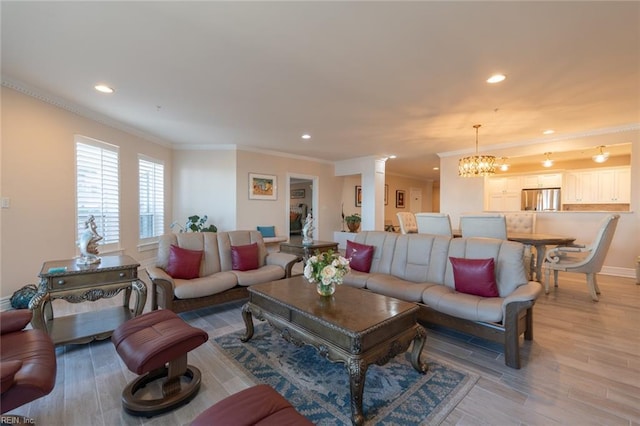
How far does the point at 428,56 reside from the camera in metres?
2.64

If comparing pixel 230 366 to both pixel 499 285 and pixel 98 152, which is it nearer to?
pixel 499 285

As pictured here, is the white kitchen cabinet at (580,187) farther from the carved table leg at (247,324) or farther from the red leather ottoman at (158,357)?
the red leather ottoman at (158,357)

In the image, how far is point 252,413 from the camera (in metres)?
1.23

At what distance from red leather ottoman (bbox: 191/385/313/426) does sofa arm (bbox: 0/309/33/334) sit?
156 cm

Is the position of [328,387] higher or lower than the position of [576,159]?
lower

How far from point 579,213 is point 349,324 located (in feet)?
20.3

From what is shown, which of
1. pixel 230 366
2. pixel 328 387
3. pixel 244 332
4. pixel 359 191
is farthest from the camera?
pixel 359 191

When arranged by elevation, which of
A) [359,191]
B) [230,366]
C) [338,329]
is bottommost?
[230,366]

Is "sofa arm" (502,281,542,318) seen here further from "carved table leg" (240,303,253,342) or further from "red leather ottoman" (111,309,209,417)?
"red leather ottoman" (111,309,209,417)

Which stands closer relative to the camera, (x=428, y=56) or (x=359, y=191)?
(x=428, y=56)

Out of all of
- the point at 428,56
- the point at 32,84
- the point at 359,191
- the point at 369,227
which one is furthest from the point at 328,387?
the point at 359,191

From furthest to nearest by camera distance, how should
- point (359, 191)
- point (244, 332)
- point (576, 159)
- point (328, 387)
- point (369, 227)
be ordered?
point (359, 191) → point (369, 227) → point (576, 159) → point (244, 332) → point (328, 387)

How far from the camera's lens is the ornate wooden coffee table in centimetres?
173

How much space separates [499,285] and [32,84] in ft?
18.4
